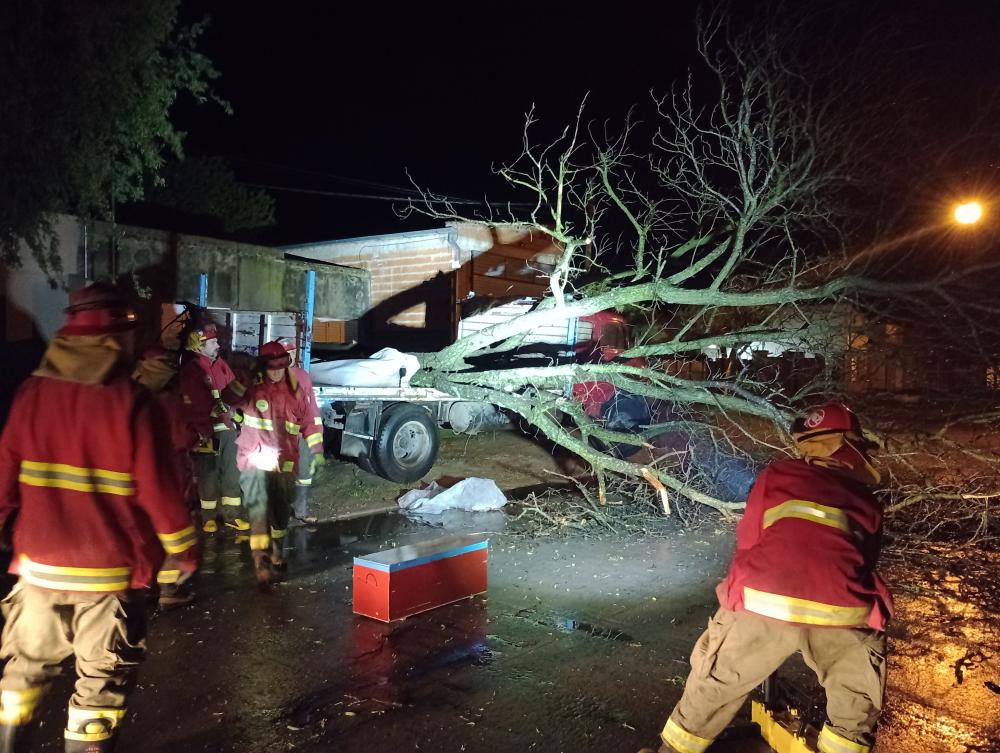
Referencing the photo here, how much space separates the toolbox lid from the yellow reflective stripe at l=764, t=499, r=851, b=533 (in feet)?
9.11

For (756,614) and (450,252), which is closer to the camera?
(756,614)

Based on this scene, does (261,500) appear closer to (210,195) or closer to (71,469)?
(71,469)

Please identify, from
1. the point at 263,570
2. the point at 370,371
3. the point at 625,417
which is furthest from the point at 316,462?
the point at 625,417

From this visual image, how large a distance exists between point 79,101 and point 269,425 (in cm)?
505

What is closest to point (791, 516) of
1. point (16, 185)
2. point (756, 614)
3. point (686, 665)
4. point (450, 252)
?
point (756, 614)

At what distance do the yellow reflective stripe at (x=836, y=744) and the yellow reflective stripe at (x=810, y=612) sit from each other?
1.48 feet

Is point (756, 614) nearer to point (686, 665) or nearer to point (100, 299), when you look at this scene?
point (686, 665)

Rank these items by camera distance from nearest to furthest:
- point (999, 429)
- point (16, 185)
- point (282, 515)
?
point (282, 515) → point (16, 185) → point (999, 429)

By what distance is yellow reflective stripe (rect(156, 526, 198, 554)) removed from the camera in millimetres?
2803

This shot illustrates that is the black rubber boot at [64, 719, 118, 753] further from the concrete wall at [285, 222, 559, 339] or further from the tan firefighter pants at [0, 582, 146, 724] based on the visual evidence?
the concrete wall at [285, 222, 559, 339]

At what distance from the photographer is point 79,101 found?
8258mm

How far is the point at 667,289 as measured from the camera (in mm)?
8188

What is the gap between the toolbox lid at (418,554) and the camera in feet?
16.1

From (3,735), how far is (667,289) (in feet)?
22.6
